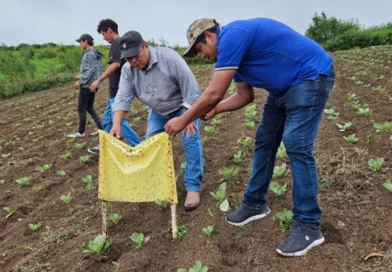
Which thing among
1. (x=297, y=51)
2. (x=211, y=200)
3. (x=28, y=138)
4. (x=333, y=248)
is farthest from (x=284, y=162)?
(x=28, y=138)

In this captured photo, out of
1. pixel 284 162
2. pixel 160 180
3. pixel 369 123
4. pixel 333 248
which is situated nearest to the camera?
pixel 333 248

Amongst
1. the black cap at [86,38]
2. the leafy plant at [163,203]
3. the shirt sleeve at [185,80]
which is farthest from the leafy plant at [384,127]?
the black cap at [86,38]

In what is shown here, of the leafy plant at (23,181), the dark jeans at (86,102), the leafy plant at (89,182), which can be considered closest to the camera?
the leafy plant at (89,182)

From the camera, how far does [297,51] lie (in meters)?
2.61

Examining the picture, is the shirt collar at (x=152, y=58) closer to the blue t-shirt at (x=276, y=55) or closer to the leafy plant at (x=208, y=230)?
the blue t-shirt at (x=276, y=55)

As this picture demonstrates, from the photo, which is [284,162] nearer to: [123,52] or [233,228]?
[233,228]

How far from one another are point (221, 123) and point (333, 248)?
447 cm

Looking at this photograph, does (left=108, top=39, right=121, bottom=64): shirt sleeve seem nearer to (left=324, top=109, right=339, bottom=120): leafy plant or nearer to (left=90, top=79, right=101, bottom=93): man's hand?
(left=90, top=79, right=101, bottom=93): man's hand

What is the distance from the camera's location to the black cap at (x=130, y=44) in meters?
3.36

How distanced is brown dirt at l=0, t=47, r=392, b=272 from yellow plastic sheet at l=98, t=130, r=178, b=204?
0.46 metres

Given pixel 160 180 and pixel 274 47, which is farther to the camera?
pixel 160 180

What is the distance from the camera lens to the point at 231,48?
244cm

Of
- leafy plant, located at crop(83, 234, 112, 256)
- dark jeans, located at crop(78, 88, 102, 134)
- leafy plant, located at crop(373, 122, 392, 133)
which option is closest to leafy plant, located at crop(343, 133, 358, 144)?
leafy plant, located at crop(373, 122, 392, 133)

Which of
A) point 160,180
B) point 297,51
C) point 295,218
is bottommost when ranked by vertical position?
point 295,218
